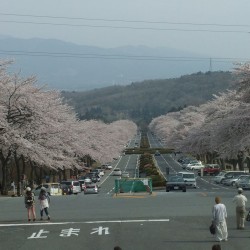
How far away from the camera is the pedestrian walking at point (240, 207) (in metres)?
23.0

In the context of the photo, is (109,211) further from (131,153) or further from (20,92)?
(131,153)

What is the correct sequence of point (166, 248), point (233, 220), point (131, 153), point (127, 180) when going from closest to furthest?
point (166, 248) → point (233, 220) → point (127, 180) → point (131, 153)

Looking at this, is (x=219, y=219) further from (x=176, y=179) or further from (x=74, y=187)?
(x=74, y=187)

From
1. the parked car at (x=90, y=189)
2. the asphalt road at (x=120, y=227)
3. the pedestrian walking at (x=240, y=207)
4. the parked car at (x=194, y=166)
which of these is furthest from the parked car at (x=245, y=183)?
the parked car at (x=194, y=166)

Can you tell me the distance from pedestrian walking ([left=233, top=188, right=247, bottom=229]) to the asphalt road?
0.30 metres

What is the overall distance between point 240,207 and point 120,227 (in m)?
5.17

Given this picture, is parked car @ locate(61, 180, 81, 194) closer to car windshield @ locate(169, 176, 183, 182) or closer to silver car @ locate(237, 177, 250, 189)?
car windshield @ locate(169, 176, 183, 182)

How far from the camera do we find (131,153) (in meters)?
158

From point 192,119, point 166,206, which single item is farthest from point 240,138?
point 192,119

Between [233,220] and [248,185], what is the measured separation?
24687 mm

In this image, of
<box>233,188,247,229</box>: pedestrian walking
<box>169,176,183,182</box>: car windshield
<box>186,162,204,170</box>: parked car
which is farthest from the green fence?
<box>186,162,204,170</box>: parked car

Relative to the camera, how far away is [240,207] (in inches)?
907

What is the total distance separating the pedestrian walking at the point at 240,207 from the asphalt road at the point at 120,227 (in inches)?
11.8

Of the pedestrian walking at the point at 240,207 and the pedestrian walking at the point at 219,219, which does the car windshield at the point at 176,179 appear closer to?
the pedestrian walking at the point at 240,207
